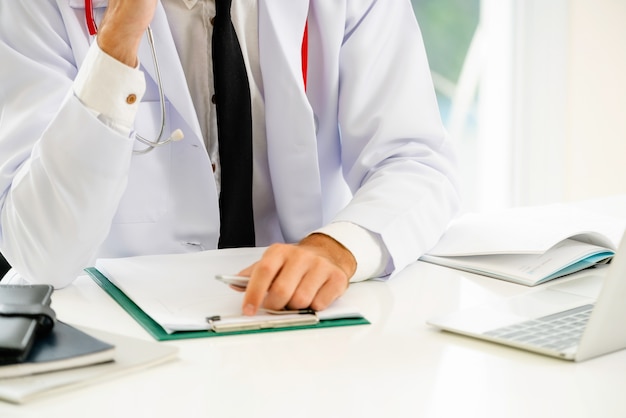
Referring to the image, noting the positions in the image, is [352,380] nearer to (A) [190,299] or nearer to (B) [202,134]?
(A) [190,299]

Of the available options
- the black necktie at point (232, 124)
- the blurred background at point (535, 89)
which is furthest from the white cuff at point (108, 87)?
the blurred background at point (535, 89)

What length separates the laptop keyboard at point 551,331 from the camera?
0.95 m

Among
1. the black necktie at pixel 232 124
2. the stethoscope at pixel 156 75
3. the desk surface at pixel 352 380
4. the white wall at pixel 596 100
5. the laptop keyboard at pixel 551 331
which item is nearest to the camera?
the desk surface at pixel 352 380

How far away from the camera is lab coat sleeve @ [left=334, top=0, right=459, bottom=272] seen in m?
1.48

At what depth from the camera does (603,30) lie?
3025 millimetres

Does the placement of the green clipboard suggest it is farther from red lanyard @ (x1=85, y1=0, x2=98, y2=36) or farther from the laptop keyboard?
red lanyard @ (x1=85, y1=0, x2=98, y2=36)

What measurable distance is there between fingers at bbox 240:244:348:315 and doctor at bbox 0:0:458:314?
0.03 m

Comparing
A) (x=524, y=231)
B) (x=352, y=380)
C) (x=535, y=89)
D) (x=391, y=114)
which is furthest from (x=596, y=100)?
(x=352, y=380)

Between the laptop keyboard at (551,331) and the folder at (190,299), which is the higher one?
the laptop keyboard at (551,331)

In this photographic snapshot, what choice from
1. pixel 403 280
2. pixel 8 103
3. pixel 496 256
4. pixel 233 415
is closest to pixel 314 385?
pixel 233 415

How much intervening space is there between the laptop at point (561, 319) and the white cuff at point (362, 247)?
0.21 metres

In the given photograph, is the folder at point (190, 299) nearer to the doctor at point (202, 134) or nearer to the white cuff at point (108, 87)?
the doctor at point (202, 134)

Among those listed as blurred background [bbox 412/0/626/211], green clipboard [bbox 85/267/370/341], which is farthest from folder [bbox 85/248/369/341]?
blurred background [bbox 412/0/626/211]

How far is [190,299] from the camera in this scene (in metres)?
1.11
